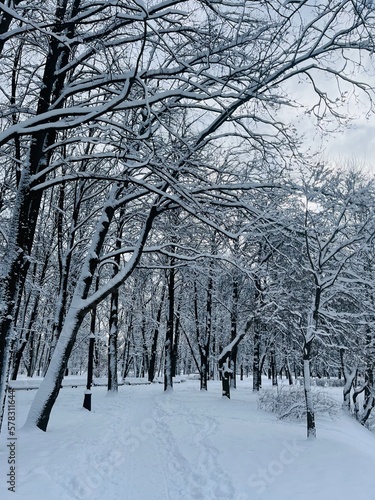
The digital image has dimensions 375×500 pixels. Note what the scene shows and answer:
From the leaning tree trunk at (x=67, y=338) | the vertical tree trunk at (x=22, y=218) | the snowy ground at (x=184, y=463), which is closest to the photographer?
the snowy ground at (x=184, y=463)

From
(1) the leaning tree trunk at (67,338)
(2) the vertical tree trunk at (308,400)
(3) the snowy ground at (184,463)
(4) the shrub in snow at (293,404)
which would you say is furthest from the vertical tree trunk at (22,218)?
(4) the shrub in snow at (293,404)

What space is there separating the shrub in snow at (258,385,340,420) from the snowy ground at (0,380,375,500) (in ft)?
6.58

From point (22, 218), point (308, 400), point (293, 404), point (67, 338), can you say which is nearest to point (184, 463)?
point (308, 400)

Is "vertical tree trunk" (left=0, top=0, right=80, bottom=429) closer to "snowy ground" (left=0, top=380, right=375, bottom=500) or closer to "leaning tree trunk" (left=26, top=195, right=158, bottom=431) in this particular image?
"snowy ground" (left=0, top=380, right=375, bottom=500)

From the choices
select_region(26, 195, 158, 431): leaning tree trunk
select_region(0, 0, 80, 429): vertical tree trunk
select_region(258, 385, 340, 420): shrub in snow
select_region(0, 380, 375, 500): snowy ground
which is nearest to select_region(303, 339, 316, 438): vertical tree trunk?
select_region(0, 380, 375, 500): snowy ground

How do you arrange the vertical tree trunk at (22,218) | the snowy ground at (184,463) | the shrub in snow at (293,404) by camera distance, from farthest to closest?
1. the shrub in snow at (293,404)
2. the vertical tree trunk at (22,218)
3. the snowy ground at (184,463)

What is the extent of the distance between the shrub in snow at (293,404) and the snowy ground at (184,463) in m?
2.01

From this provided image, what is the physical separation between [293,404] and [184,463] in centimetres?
629

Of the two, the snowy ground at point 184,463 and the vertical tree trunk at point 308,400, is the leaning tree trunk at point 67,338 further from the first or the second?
the vertical tree trunk at point 308,400

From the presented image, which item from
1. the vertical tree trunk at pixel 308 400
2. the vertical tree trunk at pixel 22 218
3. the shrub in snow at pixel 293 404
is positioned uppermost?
the vertical tree trunk at pixel 22 218

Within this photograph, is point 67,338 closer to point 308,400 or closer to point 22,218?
point 22,218

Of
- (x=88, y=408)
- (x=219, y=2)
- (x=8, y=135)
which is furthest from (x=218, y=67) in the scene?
(x=88, y=408)

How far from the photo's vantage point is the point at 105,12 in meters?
6.71

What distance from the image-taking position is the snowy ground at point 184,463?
5.30 metres
